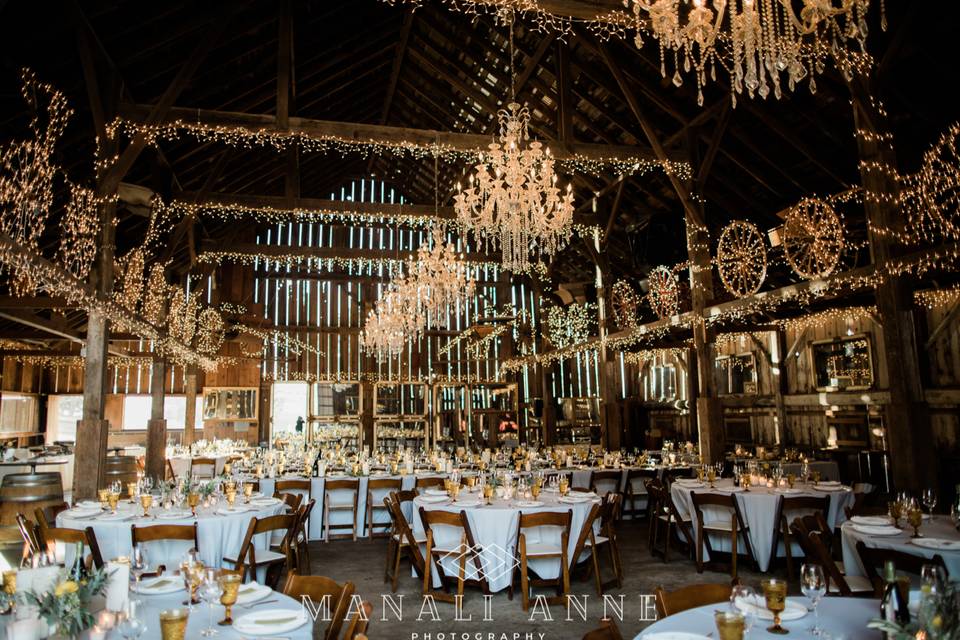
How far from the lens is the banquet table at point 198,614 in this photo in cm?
228

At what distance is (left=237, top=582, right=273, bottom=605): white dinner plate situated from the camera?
2.63 m

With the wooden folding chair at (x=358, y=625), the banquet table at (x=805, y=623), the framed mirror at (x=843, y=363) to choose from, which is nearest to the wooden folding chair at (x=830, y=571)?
the banquet table at (x=805, y=623)

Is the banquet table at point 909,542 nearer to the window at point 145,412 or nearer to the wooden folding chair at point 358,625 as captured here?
the wooden folding chair at point 358,625

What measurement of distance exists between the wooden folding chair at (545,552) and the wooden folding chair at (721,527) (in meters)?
1.57

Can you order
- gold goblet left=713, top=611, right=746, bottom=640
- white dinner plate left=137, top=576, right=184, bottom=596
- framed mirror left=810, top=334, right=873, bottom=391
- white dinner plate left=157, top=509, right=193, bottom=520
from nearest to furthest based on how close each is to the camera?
gold goblet left=713, top=611, right=746, bottom=640
white dinner plate left=137, top=576, right=184, bottom=596
white dinner plate left=157, top=509, right=193, bottom=520
framed mirror left=810, top=334, right=873, bottom=391

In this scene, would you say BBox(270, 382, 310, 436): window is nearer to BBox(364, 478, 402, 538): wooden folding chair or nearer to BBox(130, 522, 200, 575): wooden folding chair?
BBox(364, 478, 402, 538): wooden folding chair

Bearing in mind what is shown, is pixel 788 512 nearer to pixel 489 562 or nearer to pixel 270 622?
pixel 489 562

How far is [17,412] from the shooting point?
1513 centimetres

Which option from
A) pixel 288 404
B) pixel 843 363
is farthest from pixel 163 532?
pixel 288 404

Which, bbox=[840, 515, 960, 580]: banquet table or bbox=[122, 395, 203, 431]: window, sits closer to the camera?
bbox=[840, 515, 960, 580]: banquet table

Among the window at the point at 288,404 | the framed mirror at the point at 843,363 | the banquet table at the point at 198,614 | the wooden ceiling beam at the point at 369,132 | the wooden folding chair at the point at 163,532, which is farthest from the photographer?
the window at the point at 288,404

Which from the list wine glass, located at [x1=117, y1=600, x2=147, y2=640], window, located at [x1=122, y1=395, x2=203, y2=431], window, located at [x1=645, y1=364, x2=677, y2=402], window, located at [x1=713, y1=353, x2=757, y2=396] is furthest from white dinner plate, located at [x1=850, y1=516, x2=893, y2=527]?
window, located at [x1=122, y1=395, x2=203, y2=431]

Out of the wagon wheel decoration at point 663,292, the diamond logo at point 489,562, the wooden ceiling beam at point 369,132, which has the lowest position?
the diamond logo at point 489,562

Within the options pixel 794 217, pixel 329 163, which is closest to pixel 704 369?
pixel 794 217
